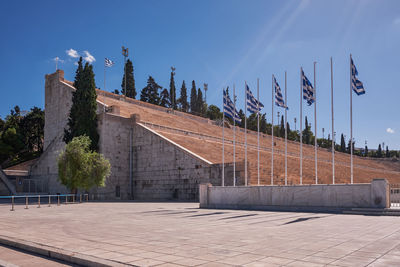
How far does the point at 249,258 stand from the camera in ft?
22.1

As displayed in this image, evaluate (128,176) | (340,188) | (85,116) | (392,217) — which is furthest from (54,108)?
(392,217)

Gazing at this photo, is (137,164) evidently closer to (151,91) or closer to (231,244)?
(231,244)

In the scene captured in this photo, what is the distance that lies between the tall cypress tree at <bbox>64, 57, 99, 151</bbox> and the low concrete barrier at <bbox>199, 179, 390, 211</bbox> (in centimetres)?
1890

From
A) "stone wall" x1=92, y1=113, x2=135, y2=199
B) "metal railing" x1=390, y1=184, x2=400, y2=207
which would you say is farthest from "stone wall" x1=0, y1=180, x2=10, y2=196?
"metal railing" x1=390, y1=184, x2=400, y2=207

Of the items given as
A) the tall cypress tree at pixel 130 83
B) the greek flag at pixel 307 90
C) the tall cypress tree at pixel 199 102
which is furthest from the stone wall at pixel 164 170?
the tall cypress tree at pixel 199 102

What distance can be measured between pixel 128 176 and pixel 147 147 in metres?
4.17

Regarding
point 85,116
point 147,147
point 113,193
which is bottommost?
point 113,193

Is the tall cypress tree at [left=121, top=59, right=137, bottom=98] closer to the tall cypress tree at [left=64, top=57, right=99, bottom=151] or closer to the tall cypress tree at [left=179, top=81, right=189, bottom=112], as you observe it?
the tall cypress tree at [left=179, top=81, right=189, bottom=112]

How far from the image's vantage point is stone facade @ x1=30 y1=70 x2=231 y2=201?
32.5 meters

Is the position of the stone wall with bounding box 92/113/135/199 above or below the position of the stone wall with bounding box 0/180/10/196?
above

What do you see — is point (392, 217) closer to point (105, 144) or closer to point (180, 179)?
point (180, 179)

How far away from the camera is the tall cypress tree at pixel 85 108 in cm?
3728

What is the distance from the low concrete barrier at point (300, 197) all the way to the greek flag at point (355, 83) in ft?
19.6

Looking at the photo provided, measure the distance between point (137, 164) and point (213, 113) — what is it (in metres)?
51.8
